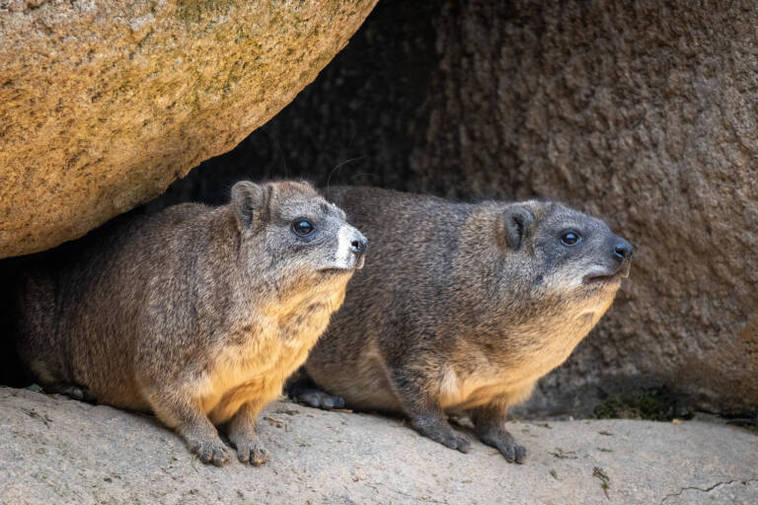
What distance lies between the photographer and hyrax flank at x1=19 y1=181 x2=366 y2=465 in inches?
224

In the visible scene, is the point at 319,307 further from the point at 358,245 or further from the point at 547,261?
the point at 547,261

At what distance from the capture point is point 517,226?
6883 millimetres

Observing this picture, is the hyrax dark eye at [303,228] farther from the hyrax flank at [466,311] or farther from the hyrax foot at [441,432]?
the hyrax foot at [441,432]

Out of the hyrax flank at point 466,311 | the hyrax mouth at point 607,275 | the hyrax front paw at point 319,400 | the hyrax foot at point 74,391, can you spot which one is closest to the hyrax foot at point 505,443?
the hyrax flank at point 466,311

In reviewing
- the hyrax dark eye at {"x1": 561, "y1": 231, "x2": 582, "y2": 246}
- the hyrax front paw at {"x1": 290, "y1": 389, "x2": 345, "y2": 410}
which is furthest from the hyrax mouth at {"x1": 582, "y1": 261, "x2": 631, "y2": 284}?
the hyrax front paw at {"x1": 290, "y1": 389, "x2": 345, "y2": 410}

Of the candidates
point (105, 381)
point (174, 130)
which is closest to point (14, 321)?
point (105, 381)

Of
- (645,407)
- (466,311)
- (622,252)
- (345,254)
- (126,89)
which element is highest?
(126,89)

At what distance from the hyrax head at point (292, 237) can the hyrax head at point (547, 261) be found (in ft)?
4.53

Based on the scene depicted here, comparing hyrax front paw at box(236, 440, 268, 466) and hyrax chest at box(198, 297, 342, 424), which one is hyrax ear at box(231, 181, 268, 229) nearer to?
hyrax chest at box(198, 297, 342, 424)

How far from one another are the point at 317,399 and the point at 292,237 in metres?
2.02

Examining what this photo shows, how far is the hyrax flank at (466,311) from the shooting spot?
6.58 meters

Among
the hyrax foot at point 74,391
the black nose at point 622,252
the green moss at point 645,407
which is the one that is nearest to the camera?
the hyrax foot at point 74,391

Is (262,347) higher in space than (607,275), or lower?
lower

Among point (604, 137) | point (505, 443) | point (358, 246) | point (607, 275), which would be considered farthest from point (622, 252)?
point (358, 246)
